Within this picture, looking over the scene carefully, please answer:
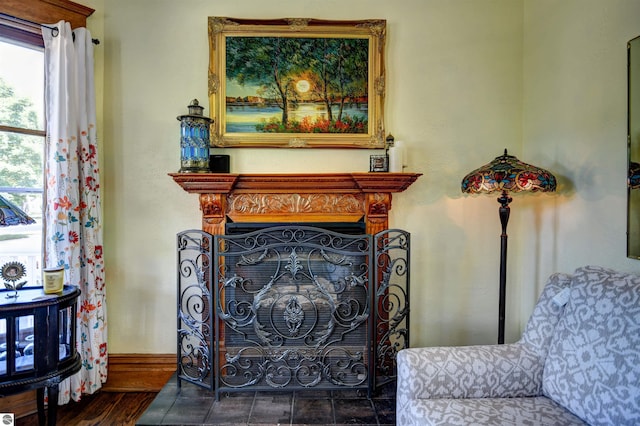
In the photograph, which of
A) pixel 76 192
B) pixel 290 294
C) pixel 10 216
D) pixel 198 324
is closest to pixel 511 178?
pixel 290 294

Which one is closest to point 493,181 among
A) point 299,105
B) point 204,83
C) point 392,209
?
point 392,209

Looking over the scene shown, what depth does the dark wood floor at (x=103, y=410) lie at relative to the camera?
202 cm

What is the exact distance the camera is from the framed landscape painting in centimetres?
235

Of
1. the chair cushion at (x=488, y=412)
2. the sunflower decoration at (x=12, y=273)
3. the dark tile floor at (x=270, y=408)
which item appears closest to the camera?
the chair cushion at (x=488, y=412)

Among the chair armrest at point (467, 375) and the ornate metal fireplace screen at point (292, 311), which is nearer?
the chair armrest at point (467, 375)

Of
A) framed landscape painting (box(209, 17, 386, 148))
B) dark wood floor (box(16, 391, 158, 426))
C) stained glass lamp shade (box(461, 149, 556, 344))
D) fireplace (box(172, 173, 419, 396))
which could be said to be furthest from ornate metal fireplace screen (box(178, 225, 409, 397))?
framed landscape painting (box(209, 17, 386, 148))

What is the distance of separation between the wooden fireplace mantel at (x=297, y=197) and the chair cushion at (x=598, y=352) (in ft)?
3.53

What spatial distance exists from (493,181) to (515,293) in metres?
1.05

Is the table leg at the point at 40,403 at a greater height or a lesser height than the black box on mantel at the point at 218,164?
lesser

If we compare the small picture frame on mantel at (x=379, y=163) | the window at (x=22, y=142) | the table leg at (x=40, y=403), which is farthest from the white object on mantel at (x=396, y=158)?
the table leg at (x=40, y=403)

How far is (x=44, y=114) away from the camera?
6.99 feet

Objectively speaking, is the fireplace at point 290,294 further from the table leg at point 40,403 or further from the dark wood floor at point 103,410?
the table leg at point 40,403

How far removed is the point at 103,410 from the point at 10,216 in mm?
1343

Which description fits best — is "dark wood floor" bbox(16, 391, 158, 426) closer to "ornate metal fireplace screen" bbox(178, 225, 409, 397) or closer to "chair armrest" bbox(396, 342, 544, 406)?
"ornate metal fireplace screen" bbox(178, 225, 409, 397)
